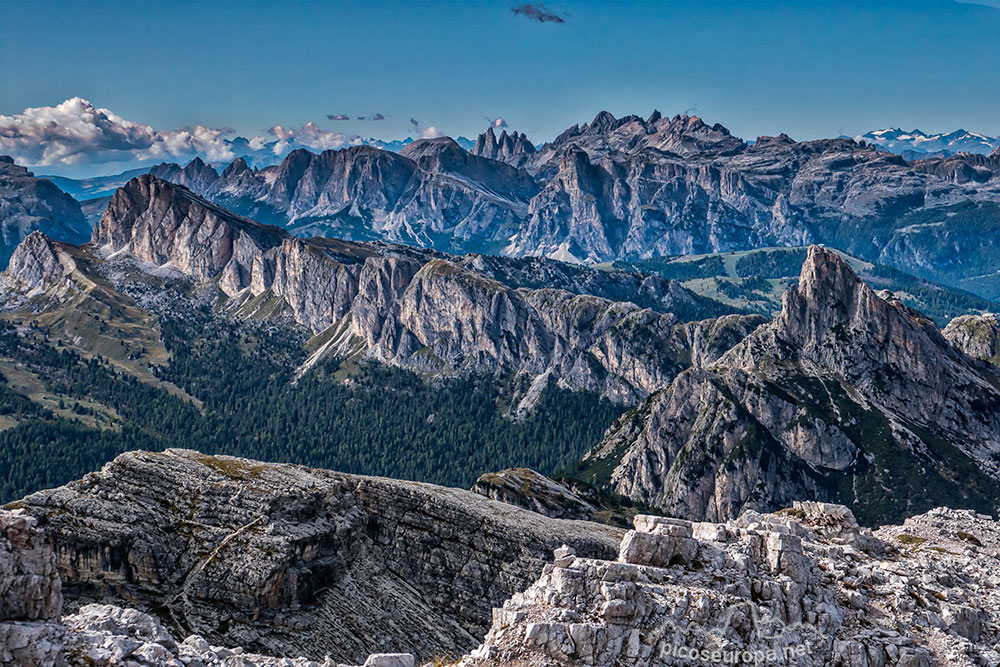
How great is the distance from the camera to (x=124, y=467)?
10719cm

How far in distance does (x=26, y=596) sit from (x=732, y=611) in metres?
37.3

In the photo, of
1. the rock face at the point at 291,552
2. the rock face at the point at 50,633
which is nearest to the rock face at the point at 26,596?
the rock face at the point at 50,633

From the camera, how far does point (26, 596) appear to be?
148 feet

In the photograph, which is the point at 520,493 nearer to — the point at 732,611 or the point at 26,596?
the point at 732,611

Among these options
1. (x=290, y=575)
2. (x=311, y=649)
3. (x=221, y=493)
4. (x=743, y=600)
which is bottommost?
(x=311, y=649)

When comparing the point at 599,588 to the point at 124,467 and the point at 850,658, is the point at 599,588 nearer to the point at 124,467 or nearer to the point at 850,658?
the point at 850,658

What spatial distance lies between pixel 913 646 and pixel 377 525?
71.4 meters

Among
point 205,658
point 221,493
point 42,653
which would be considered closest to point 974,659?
point 205,658

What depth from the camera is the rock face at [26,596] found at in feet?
140

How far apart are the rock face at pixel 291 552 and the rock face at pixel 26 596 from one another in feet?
153

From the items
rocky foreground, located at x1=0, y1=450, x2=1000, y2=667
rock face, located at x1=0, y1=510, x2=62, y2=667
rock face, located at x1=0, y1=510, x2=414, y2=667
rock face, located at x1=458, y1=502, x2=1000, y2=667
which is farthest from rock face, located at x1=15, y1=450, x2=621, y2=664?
rock face, located at x1=458, y1=502, x2=1000, y2=667

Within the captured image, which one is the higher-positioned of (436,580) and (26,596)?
(26,596)

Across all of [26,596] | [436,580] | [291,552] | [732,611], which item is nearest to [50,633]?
[26,596]

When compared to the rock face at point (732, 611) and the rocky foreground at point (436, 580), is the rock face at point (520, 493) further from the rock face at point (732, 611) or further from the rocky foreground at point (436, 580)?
the rock face at point (732, 611)
